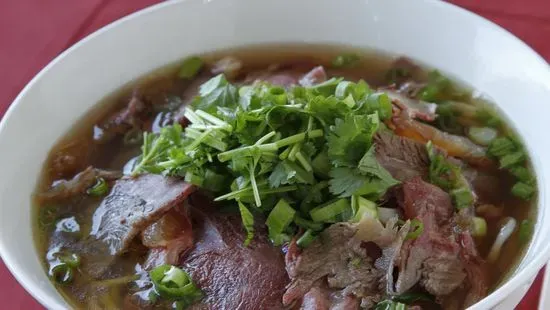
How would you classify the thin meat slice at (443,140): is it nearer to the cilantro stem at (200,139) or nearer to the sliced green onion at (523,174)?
the sliced green onion at (523,174)

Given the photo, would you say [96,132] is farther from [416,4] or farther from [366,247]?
[416,4]

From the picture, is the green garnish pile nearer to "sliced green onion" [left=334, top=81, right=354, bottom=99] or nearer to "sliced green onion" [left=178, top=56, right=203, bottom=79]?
"sliced green onion" [left=334, top=81, right=354, bottom=99]

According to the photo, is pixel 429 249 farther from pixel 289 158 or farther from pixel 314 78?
pixel 314 78

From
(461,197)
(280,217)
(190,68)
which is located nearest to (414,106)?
(461,197)

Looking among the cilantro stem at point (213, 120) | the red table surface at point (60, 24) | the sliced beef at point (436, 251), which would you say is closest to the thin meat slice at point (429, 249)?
the sliced beef at point (436, 251)

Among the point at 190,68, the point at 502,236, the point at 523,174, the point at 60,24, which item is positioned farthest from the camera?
the point at 60,24

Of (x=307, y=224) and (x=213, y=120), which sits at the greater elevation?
(x=213, y=120)

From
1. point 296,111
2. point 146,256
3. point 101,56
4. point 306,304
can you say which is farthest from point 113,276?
point 101,56
